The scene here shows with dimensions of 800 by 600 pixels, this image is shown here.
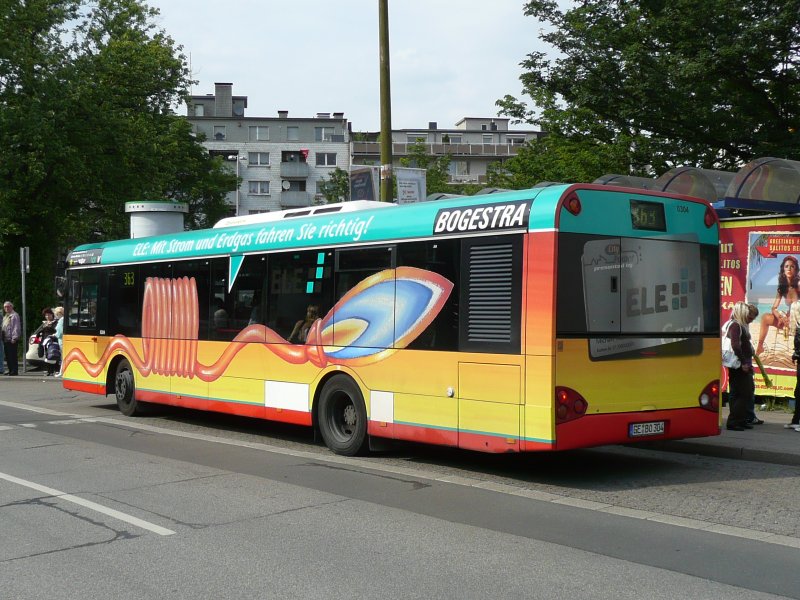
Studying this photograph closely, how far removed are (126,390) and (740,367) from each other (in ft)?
31.9

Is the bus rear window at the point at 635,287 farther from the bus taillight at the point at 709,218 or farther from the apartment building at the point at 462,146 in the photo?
the apartment building at the point at 462,146

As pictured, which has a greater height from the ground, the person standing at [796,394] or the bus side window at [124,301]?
the bus side window at [124,301]

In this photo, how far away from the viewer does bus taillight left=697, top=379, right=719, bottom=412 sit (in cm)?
995

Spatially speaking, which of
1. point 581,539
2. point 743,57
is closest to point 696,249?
point 581,539

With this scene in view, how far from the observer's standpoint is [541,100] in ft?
95.0

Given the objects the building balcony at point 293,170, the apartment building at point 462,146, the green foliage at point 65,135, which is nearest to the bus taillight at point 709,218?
the green foliage at point 65,135

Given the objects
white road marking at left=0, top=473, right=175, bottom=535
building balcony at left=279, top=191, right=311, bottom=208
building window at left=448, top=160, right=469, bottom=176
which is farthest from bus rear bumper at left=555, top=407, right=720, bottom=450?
building window at left=448, top=160, right=469, bottom=176

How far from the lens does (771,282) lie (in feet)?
46.9

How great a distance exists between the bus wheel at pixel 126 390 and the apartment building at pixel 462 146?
7293 cm

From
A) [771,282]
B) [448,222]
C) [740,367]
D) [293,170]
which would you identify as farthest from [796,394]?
[293,170]

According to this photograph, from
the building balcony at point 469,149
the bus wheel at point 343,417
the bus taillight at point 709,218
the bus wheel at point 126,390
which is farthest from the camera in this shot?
the building balcony at point 469,149

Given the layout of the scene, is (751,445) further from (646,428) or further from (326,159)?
(326,159)

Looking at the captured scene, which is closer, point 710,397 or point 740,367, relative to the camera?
point 710,397

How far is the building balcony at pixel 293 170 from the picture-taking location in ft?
301
